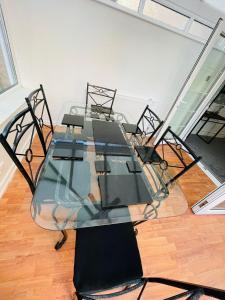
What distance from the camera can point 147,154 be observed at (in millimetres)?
1601

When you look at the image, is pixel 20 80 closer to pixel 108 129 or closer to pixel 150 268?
pixel 108 129

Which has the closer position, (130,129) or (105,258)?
(105,258)

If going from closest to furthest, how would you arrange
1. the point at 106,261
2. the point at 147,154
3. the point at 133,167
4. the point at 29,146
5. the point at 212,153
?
the point at 106,261
the point at 29,146
the point at 133,167
the point at 147,154
the point at 212,153

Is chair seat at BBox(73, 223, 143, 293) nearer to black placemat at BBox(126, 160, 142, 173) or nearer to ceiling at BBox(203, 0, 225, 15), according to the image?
black placemat at BBox(126, 160, 142, 173)

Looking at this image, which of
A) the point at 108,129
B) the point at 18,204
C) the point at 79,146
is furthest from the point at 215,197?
the point at 18,204

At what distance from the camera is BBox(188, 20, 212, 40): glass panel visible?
6.84ft

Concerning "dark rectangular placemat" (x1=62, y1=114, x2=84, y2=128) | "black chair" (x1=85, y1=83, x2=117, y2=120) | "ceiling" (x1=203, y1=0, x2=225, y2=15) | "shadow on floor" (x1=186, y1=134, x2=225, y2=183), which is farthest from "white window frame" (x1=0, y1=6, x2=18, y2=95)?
"shadow on floor" (x1=186, y1=134, x2=225, y2=183)

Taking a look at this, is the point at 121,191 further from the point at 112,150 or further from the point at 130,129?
the point at 130,129

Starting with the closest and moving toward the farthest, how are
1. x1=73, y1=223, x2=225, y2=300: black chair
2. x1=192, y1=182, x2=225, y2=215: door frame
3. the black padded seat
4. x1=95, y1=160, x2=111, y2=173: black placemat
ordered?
x1=73, y1=223, x2=225, y2=300: black chair
x1=95, y1=160, x2=111, y2=173: black placemat
x1=192, y1=182, x2=225, y2=215: door frame
the black padded seat

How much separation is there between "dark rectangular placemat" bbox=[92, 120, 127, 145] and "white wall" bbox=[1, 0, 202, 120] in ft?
2.51

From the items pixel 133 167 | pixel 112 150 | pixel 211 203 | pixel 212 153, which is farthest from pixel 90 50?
pixel 212 153

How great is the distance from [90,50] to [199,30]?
5.57 feet

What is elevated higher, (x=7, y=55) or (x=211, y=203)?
(x=7, y=55)

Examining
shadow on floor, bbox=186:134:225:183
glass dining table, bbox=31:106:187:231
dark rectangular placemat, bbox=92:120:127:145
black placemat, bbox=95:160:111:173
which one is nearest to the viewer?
glass dining table, bbox=31:106:187:231
